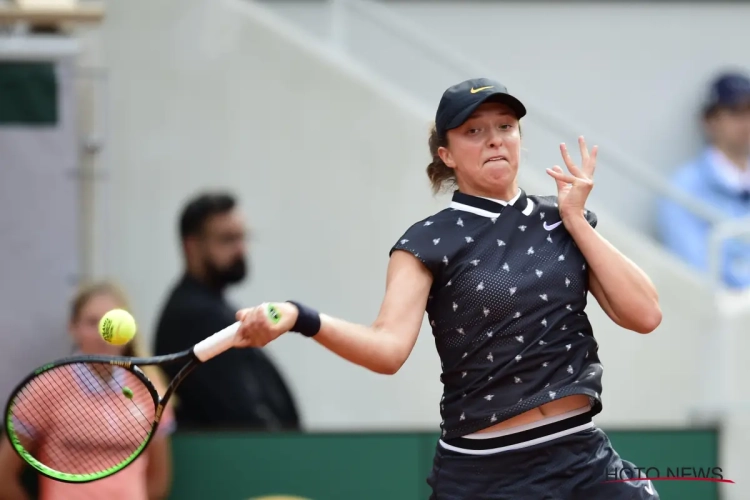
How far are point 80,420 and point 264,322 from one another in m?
1.53

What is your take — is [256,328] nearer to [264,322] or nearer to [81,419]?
[264,322]

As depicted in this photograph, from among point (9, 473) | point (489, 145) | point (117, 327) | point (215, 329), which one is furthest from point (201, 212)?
point (489, 145)

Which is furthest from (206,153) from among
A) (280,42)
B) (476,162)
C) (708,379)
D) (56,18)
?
(476,162)

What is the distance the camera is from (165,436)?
213 inches

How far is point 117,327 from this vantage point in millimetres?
3482

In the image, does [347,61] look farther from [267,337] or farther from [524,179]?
[267,337]

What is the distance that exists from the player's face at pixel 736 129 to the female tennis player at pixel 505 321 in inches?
160

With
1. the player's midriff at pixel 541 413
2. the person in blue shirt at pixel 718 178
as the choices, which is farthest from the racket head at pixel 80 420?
the person in blue shirt at pixel 718 178

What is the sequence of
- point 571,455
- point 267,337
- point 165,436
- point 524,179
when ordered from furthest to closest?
point 524,179, point 165,436, point 571,455, point 267,337

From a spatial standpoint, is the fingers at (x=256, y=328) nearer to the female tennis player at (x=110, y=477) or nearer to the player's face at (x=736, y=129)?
the female tennis player at (x=110, y=477)

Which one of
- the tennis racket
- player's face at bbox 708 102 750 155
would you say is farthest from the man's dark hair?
player's face at bbox 708 102 750 155

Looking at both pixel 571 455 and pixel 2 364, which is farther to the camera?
pixel 2 364

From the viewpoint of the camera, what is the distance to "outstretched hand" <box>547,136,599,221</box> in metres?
3.61

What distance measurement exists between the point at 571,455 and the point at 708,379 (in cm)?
341
